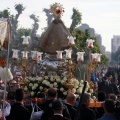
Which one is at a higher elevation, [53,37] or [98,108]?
[53,37]

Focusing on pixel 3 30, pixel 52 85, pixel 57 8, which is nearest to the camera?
pixel 3 30

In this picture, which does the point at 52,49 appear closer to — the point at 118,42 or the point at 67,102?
the point at 67,102

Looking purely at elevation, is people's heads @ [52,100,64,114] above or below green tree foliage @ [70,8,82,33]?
below

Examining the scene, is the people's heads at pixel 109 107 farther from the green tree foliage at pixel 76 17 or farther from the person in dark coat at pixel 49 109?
the green tree foliage at pixel 76 17

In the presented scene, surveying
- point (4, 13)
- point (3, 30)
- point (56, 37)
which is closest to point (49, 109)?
point (3, 30)

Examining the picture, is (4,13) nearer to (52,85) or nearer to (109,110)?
(52,85)

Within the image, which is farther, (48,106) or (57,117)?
(48,106)

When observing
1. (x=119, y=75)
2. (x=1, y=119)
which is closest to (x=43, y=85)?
(x=1, y=119)

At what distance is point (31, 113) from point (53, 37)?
6.87 m

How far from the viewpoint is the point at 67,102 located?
956cm

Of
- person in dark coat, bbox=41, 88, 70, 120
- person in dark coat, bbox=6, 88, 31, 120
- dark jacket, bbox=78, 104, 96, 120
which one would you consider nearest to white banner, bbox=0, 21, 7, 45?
person in dark coat, bbox=6, 88, 31, 120

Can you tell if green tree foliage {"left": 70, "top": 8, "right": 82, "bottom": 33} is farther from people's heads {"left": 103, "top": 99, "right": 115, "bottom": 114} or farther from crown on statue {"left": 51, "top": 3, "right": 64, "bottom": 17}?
people's heads {"left": 103, "top": 99, "right": 115, "bottom": 114}

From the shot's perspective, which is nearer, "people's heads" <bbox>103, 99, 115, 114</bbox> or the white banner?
"people's heads" <bbox>103, 99, 115, 114</bbox>

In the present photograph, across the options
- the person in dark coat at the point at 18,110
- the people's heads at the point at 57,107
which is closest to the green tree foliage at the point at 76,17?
the person in dark coat at the point at 18,110
